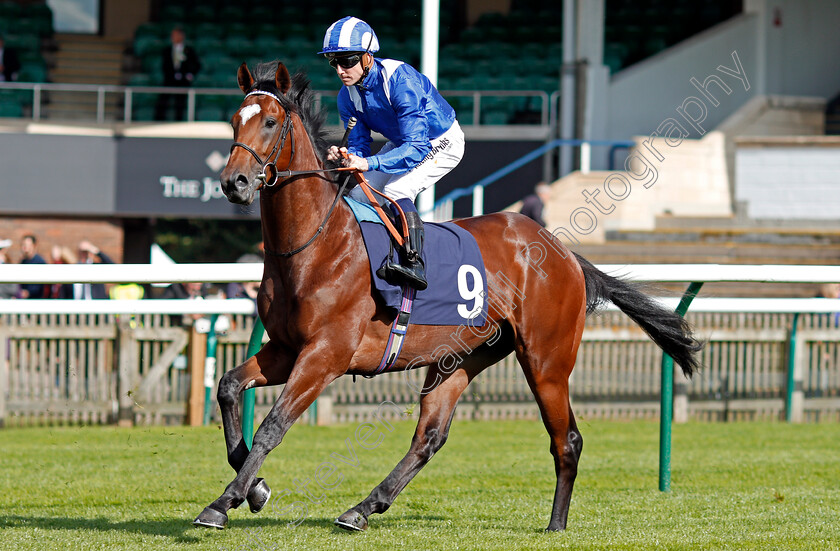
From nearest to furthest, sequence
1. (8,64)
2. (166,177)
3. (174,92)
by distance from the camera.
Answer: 1. (166,177)
2. (174,92)
3. (8,64)

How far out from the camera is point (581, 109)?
14211mm

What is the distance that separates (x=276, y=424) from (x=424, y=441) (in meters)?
0.98

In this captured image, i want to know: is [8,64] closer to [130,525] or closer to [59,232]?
[59,232]

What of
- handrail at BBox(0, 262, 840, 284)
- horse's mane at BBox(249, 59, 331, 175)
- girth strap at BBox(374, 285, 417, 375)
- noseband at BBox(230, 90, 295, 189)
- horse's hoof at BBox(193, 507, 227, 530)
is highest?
horse's mane at BBox(249, 59, 331, 175)

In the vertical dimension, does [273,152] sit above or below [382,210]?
above

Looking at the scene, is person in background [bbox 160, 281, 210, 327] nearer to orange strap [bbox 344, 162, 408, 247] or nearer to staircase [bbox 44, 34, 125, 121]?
orange strap [bbox 344, 162, 408, 247]

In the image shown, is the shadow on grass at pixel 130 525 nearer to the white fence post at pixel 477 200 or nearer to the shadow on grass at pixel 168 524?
the shadow on grass at pixel 168 524

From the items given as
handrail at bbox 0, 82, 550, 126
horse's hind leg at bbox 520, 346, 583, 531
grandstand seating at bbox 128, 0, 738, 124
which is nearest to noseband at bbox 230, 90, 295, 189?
horse's hind leg at bbox 520, 346, 583, 531

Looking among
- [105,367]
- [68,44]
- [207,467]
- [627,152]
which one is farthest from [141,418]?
[68,44]

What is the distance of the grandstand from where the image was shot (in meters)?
13.0

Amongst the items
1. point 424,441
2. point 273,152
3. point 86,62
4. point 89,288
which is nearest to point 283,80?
point 273,152

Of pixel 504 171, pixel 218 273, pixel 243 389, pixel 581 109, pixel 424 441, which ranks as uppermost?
pixel 581 109

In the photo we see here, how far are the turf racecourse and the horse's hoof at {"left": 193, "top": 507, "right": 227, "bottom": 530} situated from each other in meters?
0.27

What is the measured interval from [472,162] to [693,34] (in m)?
5.10
